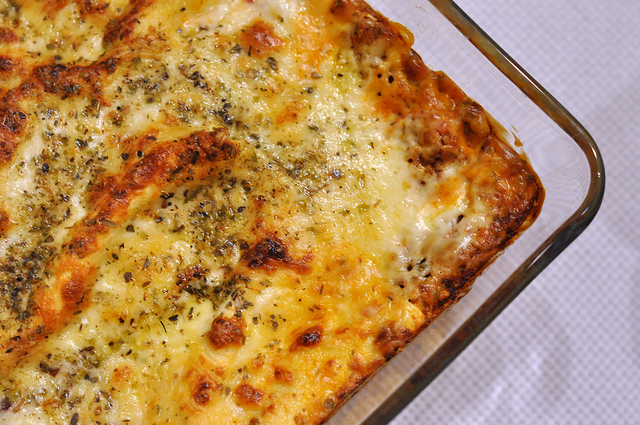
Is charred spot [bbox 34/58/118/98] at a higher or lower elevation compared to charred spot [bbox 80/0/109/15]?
lower

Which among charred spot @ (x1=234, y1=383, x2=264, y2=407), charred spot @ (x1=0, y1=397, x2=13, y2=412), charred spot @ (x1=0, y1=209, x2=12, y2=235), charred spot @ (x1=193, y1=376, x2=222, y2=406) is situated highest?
charred spot @ (x1=234, y1=383, x2=264, y2=407)

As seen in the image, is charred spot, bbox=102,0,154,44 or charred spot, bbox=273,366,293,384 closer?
charred spot, bbox=273,366,293,384

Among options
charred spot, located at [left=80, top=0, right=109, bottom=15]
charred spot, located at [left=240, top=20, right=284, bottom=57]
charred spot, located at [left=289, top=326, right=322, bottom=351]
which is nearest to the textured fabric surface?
charred spot, located at [left=289, top=326, right=322, bottom=351]

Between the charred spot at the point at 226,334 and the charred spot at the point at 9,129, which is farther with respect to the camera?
the charred spot at the point at 9,129

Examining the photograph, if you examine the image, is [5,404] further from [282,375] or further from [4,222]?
[282,375]

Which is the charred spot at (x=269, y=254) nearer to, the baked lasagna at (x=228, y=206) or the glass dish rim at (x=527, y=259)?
the baked lasagna at (x=228, y=206)

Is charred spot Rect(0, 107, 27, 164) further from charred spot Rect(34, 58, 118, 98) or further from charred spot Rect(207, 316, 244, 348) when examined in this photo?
charred spot Rect(207, 316, 244, 348)

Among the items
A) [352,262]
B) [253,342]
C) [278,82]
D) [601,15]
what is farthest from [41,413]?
[601,15]

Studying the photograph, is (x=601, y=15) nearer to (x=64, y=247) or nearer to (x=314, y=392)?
(x=314, y=392)

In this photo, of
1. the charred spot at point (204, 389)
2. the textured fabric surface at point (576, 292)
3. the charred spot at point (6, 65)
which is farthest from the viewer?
the textured fabric surface at point (576, 292)

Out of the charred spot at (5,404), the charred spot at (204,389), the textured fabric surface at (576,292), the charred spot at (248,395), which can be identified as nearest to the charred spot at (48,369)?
the charred spot at (5,404)
